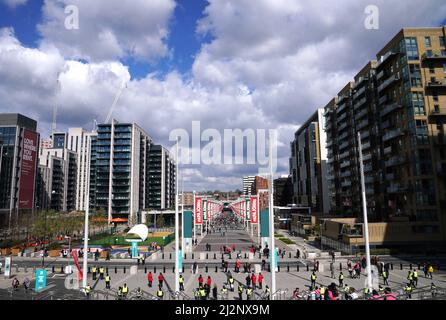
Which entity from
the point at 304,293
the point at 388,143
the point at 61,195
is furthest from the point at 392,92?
the point at 61,195

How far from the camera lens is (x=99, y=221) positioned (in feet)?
293

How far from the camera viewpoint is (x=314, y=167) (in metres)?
119

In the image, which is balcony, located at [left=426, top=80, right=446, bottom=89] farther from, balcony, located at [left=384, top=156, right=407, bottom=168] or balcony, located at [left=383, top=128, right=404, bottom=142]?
balcony, located at [left=384, top=156, right=407, bottom=168]

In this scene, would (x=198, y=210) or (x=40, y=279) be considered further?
(x=198, y=210)

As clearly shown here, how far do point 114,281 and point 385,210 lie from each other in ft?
180

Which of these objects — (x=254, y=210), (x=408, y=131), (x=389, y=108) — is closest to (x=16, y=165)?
(x=254, y=210)

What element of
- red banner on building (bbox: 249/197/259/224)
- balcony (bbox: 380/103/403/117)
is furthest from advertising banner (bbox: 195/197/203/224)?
balcony (bbox: 380/103/403/117)

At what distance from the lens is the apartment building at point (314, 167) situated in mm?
112188

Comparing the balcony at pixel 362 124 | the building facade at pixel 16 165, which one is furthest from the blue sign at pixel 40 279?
the building facade at pixel 16 165

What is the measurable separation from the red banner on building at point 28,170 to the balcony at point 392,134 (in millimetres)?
100765

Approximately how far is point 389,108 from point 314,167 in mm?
59014

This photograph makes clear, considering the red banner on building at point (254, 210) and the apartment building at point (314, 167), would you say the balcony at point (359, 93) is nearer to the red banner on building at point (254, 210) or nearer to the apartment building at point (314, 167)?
the apartment building at point (314, 167)

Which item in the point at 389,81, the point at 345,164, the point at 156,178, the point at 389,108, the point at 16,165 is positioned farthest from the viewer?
the point at 156,178

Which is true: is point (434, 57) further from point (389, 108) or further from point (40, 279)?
point (40, 279)
